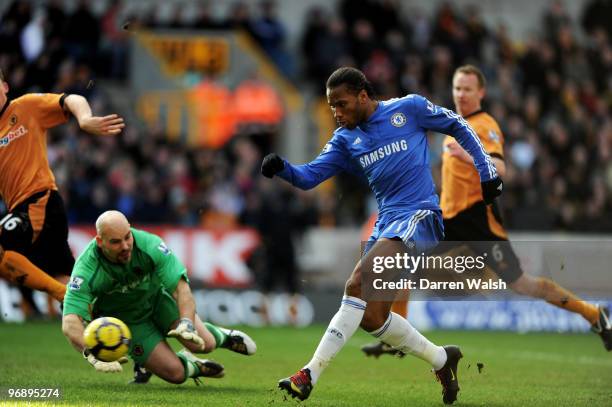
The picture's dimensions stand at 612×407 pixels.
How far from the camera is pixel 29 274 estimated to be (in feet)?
34.5

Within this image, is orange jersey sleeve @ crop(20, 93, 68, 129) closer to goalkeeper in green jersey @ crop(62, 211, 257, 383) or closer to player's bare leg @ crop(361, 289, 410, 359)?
goalkeeper in green jersey @ crop(62, 211, 257, 383)

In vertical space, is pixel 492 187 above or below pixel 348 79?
below

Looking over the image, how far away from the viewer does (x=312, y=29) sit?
2441 centimetres

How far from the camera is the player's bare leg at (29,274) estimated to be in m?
10.5

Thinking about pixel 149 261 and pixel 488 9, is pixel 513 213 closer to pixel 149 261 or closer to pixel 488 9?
pixel 488 9

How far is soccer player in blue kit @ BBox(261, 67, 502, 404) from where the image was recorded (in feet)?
28.3

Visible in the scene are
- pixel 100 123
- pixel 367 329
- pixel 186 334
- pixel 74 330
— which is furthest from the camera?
pixel 100 123

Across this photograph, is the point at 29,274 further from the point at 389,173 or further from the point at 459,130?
the point at 459,130

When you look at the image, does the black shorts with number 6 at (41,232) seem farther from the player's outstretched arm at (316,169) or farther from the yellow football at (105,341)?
the player's outstretched arm at (316,169)

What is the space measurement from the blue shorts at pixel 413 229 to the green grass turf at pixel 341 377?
1.22m

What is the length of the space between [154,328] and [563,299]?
3.93 m

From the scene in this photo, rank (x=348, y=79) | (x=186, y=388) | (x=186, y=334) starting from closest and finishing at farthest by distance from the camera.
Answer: (x=186, y=334), (x=348, y=79), (x=186, y=388)

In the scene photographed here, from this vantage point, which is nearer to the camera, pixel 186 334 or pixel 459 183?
pixel 186 334

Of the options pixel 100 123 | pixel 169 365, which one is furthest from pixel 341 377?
pixel 100 123
